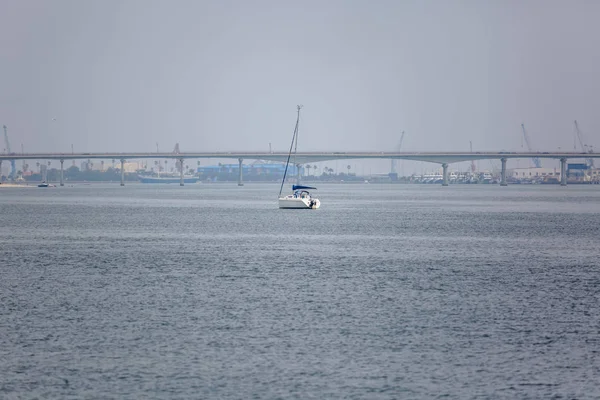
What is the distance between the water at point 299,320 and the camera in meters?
23.1

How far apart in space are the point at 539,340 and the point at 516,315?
190 inches

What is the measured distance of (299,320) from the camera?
104 feet

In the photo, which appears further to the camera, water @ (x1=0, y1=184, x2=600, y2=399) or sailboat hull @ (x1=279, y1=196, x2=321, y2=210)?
sailboat hull @ (x1=279, y1=196, x2=321, y2=210)

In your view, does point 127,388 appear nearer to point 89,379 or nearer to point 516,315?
point 89,379

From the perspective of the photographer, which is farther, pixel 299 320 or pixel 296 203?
pixel 296 203

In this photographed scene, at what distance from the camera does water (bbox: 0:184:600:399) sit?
910 inches

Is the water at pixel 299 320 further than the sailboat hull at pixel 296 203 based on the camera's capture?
No

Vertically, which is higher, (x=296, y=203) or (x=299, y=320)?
(x=299, y=320)

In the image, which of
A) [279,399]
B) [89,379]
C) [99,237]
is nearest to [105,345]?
[89,379]

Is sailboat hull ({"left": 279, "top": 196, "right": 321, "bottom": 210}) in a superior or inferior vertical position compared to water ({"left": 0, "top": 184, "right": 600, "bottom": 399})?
inferior

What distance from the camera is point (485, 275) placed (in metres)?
46.1

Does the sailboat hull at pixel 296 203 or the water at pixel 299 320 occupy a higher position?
the water at pixel 299 320

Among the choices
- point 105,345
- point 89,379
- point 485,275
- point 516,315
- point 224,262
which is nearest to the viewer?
point 89,379

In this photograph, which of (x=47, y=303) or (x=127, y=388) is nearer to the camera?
(x=127, y=388)
